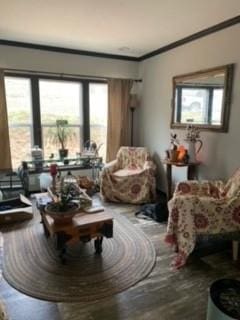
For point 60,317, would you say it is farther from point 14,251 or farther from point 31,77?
point 31,77

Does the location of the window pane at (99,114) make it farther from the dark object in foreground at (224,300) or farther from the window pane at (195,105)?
the dark object in foreground at (224,300)

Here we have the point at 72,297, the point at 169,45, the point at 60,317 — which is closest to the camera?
the point at 60,317

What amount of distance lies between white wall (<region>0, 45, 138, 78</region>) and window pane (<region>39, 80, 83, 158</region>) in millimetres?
266

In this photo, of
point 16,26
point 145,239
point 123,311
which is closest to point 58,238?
point 123,311

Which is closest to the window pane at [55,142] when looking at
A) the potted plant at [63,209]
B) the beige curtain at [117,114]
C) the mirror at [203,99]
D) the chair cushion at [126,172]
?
the beige curtain at [117,114]

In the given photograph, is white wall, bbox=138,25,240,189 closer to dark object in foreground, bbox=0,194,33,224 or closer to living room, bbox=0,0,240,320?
living room, bbox=0,0,240,320

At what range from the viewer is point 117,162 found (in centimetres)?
450

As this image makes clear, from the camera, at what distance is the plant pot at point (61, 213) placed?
2.25 meters

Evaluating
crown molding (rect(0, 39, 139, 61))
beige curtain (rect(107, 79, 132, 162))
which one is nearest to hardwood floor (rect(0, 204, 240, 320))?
beige curtain (rect(107, 79, 132, 162))

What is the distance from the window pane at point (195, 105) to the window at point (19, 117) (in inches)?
102

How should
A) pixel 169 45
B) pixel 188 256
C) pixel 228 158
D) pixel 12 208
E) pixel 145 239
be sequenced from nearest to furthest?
pixel 188 256
pixel 145 239
pixel 228 158
pixel 12 208
pixel 169 45

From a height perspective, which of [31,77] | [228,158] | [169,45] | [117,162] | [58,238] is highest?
[169,45]

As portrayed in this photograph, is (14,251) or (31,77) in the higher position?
(31,77)

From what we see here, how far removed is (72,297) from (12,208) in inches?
74.4
